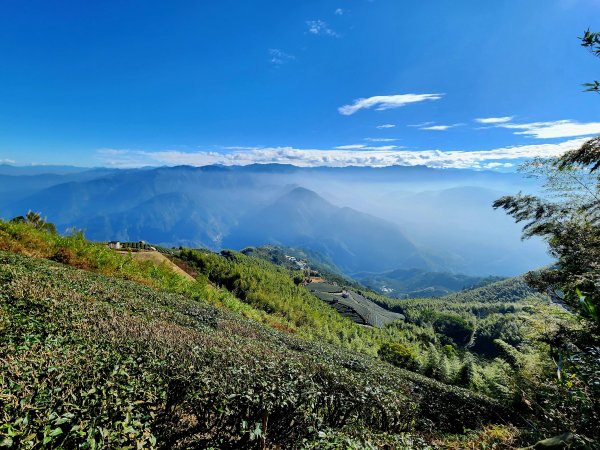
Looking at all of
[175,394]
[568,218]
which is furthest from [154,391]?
[568,218]

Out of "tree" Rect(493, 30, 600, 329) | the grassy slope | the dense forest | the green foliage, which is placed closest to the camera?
the grassy slope

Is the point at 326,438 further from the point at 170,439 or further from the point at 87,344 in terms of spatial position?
the point at 87,344

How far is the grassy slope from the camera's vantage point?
297cm

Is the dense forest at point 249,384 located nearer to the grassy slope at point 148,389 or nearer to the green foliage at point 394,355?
the grassy slope at point 148,389

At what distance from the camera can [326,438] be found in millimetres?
3742

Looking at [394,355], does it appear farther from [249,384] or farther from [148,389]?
[148,389]

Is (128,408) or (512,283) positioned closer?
(128,408)

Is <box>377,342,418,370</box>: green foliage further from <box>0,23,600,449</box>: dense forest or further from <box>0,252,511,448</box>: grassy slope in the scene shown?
<box>0,252,511,448</box>: grassy slope

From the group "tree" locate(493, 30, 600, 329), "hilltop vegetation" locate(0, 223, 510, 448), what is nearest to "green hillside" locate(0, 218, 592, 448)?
"hilltop vegetation" locate(0, 223, 510, 448)

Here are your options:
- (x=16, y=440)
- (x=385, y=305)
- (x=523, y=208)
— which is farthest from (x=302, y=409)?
(x=385, y=305)

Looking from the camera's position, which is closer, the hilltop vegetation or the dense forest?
the hilltop vegetation

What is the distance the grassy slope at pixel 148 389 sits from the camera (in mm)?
2971

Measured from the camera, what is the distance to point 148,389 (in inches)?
157

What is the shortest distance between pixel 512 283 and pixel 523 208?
183467 millimetres
